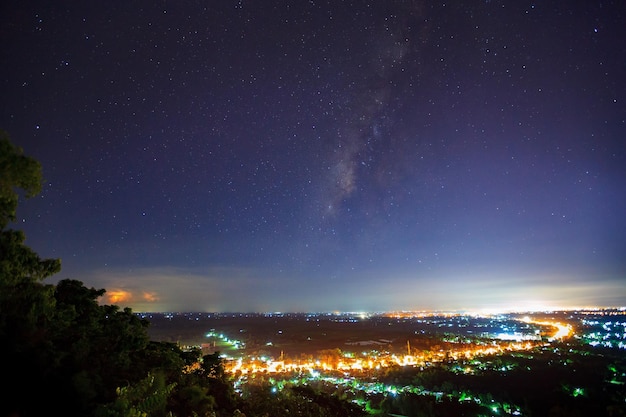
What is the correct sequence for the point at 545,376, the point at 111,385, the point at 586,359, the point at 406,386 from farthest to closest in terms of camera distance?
the point at 586,359
the point at 545,376
the point at 406,386
the point at 111,385

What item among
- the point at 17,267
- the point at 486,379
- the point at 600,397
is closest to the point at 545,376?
the point at 486,379

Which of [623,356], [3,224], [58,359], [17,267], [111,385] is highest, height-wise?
[3,224]

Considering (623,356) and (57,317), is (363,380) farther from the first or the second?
(623,356)

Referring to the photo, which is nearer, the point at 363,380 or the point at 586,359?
the point at 363,380

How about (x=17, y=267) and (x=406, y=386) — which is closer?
(x=17, y=267)

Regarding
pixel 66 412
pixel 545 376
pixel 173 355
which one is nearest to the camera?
pixel 66 412

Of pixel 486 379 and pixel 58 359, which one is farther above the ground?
pixel 58 359

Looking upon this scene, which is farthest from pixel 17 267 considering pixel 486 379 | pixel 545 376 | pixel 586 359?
pixel 586 359

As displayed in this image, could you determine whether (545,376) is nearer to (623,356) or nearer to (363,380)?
(363,380)

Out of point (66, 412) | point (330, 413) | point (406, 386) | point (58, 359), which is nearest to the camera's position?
point (66, 412)
